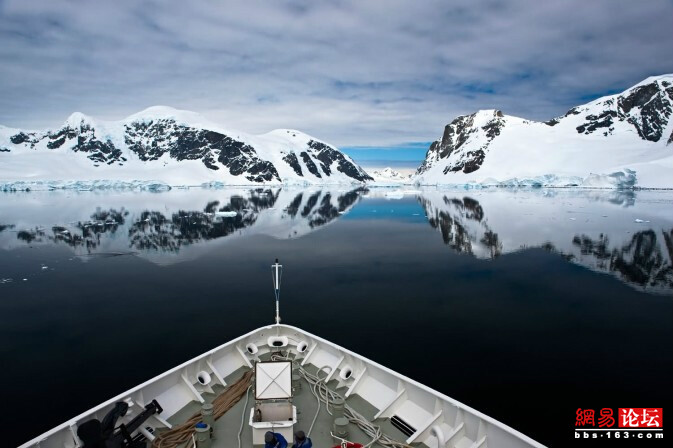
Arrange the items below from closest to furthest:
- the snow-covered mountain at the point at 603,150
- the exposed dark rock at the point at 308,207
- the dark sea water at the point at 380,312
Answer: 1. the dark sea water at the point at 380,312
2. the exposed dark rock at the point at 308,207
3. the snow-covered mountain at the point at 603,150

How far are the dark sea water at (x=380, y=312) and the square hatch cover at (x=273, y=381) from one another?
593cm

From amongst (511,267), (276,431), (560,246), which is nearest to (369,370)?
(276,431)

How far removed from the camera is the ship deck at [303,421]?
26.2 ft

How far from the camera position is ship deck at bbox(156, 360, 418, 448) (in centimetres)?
797

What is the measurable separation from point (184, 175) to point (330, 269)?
188 metres

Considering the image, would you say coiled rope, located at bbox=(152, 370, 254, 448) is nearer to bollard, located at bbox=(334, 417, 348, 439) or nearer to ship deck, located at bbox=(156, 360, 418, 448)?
ship deck, located at bbox=(156, 360, 418, 448)

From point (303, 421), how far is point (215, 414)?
1.91m

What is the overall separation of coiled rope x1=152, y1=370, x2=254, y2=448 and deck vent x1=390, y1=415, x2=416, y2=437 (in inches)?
139

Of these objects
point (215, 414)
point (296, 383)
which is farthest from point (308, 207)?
point (215, 414)

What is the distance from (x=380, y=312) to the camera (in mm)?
18875

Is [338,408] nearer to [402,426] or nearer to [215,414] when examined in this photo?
[402,426]

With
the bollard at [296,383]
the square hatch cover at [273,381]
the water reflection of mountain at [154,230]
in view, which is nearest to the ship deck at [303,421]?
the bollard at [296,383]

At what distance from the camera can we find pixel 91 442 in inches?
265

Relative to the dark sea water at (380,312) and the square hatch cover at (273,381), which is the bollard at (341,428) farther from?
the dark sea water at (380,312)
